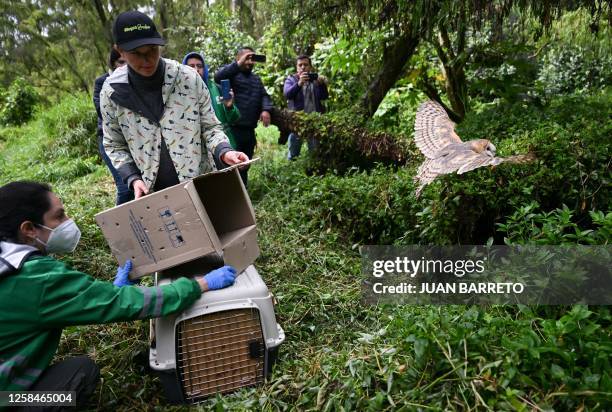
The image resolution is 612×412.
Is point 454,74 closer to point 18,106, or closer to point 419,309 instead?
point 419,309

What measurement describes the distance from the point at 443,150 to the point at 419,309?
1.28 m

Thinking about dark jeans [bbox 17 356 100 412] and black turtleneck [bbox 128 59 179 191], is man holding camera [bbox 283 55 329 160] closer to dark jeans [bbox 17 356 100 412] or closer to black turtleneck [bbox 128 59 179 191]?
black turtleneck [bbox 128 59 179 191]

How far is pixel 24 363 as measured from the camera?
6.41ft

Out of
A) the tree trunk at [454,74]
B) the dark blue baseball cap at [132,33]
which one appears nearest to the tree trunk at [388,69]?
the tree trunk at [454,74]

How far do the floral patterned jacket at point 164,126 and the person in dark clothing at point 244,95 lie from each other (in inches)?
91.6

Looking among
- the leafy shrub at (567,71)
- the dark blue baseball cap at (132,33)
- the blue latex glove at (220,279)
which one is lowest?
the leafy shrub at (567,71)

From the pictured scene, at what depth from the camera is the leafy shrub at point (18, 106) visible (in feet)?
48.3

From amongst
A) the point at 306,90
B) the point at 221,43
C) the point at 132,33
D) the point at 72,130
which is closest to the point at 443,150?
the point at 132,33

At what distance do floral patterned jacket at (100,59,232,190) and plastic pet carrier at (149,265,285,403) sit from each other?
3.01 feet

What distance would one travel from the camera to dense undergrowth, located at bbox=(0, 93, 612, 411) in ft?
5.89

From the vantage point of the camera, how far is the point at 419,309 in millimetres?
2504

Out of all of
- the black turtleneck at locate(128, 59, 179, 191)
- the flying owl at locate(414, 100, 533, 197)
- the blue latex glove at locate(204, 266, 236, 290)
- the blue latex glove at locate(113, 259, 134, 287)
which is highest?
the black turtleneck at locate(128, 59, 179, 191)

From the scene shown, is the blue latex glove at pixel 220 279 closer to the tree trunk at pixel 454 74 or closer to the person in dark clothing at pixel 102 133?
the person in dark clothing at pixel 102 133

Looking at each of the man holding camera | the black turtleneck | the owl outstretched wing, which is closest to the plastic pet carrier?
the black turtleneck
